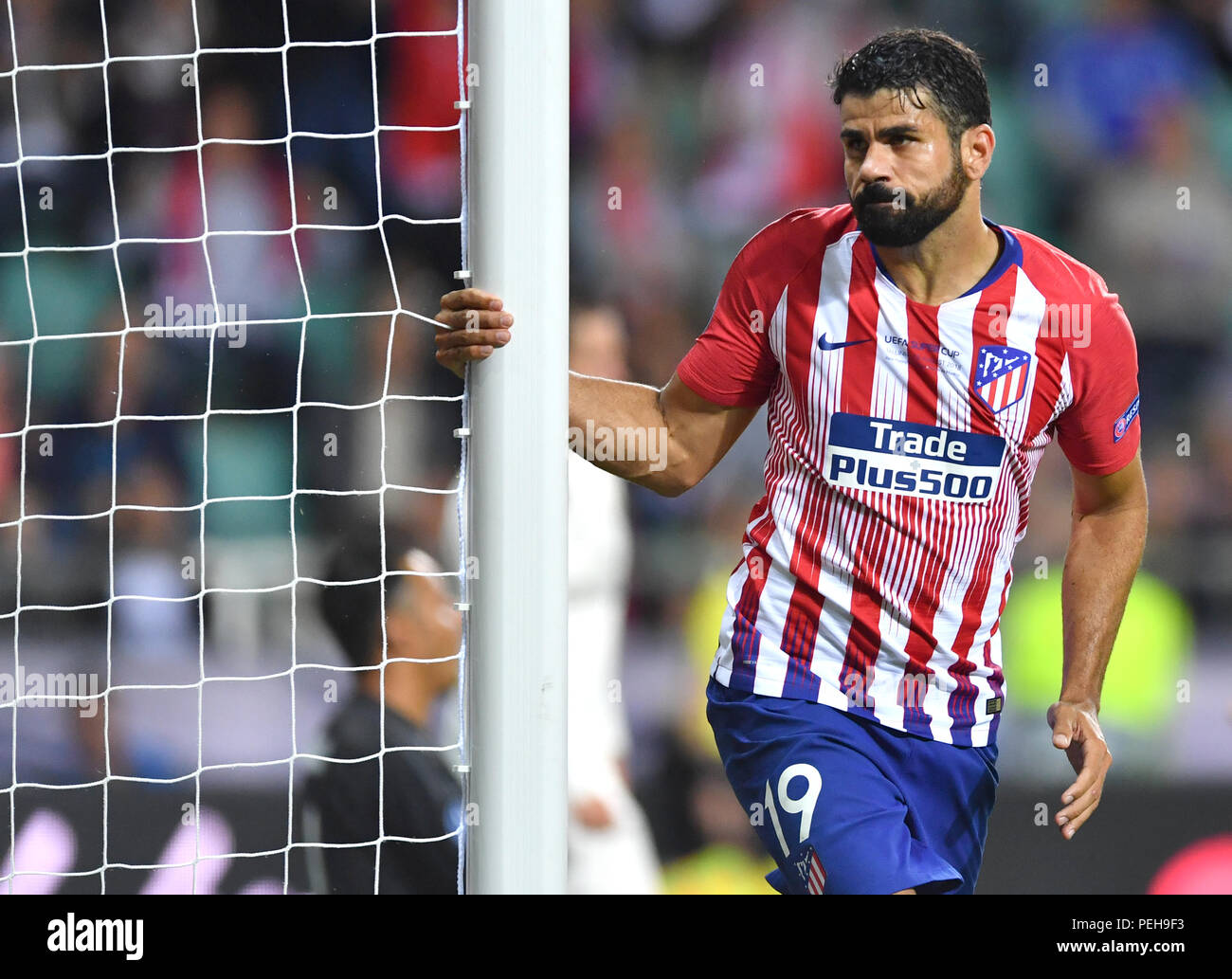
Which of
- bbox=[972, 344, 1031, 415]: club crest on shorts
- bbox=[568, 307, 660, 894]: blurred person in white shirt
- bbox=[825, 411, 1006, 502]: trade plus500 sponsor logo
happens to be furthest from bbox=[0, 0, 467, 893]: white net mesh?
bbox=[972, 344, 1031, 415]: club crest on shorts

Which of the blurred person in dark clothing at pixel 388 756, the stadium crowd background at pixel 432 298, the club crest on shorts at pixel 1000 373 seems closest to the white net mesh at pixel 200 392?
the stadium crowd background at pixel 432 298

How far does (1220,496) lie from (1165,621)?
630mm

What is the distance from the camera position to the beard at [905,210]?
2.10 metres

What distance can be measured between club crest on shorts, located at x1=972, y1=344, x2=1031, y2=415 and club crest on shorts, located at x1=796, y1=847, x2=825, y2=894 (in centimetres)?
71

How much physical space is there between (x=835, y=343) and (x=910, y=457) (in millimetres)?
208

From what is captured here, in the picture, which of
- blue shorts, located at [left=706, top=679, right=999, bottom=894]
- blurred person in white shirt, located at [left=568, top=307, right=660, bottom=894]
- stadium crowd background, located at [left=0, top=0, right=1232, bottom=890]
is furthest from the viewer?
stadium crowd background, located at [left=0, top=0, right=1232, bottom=890]

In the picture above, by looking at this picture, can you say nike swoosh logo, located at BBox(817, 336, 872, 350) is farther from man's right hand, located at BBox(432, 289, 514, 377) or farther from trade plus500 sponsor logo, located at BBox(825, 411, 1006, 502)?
man's right hand, located at BBox(432, 289, 514, 377)

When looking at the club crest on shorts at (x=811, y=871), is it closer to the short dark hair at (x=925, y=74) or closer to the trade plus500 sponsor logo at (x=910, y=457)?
the trade plus500 sponsor logo at (x=910, y=457)

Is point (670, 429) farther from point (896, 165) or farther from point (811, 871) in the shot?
point (811, 871)

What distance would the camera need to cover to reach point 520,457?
6.12 ft

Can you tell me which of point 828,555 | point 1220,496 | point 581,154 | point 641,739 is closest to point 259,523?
point 641,739

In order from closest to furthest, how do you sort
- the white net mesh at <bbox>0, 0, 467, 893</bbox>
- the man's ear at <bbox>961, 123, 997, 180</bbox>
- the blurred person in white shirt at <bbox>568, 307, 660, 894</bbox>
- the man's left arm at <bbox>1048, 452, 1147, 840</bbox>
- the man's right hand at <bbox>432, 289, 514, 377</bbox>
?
the man's right hand at <bbox>432, 289, 514, 377</bbox>
the man's ear at <bbox>961, 123, 997, 180</bbox>
the man's left arm at <bbox>1048, 452, 1147, 840</bbox>
the blurred person in white shirt at <bbox>568, 307, 660, 894</bbox>
the white net mesh at <bbox>0, 0, 467, 893</bbox>

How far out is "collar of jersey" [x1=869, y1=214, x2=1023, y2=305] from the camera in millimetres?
2209

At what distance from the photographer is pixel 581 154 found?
5258mm
